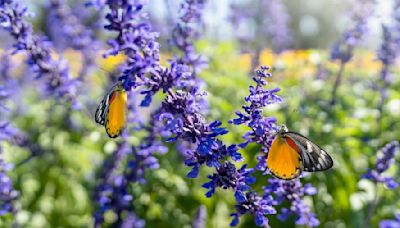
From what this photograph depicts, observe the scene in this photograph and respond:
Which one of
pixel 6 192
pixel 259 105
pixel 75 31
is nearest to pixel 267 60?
pixel 75 31

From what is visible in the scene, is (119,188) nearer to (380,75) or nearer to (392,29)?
(380,75)

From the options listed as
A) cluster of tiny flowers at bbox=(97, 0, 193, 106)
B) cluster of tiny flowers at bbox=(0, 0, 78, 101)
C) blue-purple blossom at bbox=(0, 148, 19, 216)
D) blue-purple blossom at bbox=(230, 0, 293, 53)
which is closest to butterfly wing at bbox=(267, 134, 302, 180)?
cluster of tiny flowers at bbox=(97, 0, 193, 106)

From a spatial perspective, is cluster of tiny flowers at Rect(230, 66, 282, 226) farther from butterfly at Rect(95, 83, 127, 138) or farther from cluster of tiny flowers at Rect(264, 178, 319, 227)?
butterfly at Rect(95, 83, 127, 138)

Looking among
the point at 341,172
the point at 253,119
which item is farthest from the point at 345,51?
the point at 253,119

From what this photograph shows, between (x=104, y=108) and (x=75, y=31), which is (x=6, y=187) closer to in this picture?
(x=104, y=108)

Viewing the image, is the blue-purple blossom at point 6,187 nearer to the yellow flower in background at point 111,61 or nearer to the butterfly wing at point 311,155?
the yellow flower in background at point 111,61

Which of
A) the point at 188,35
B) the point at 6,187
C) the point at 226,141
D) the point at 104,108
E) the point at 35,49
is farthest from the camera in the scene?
the point at 226,141

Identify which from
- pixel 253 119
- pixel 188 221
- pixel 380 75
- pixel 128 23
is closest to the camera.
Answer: pixel 253 119
